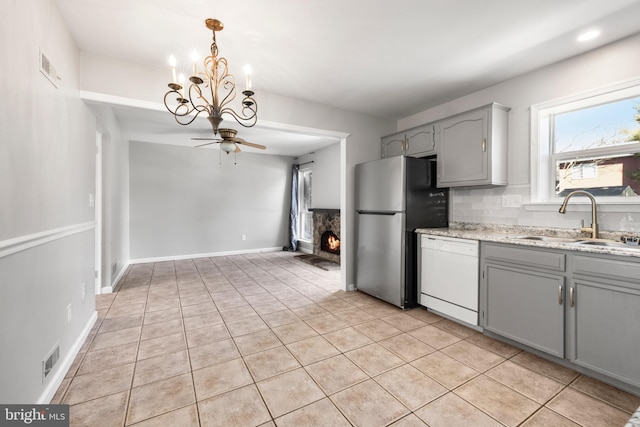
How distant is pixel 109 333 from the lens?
2.59 metres

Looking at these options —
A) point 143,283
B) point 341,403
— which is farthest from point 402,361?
point 143,283

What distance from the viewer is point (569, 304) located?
1963mm

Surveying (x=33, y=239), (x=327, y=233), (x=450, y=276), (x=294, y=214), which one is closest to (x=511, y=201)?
(x=450, y=276)

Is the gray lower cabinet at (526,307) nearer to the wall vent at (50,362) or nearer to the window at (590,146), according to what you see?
the window at (590,146)

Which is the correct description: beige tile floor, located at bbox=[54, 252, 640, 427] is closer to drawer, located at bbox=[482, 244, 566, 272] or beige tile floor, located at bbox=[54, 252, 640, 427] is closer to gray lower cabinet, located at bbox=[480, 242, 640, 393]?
A: gray lower cabinet, located at bbox=[480, 242, 640, 393]

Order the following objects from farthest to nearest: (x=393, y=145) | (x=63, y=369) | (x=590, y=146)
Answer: (x=393, y=145), (x=590, y=146), (x=63, y=369)

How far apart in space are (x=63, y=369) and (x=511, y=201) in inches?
158

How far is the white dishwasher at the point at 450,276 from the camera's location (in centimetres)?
259

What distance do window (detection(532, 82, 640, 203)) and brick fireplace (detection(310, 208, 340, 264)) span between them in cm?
363

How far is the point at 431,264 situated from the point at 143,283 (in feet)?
13.4

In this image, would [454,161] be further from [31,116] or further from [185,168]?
[185,168]

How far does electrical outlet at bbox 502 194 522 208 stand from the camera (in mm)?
2791

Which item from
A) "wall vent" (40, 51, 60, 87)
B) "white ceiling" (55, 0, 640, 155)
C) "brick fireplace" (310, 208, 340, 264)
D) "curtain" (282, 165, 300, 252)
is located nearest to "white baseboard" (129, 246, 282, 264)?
"curtain" (282, 165, 300, 252)

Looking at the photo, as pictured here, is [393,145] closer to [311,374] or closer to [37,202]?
[311,374]
